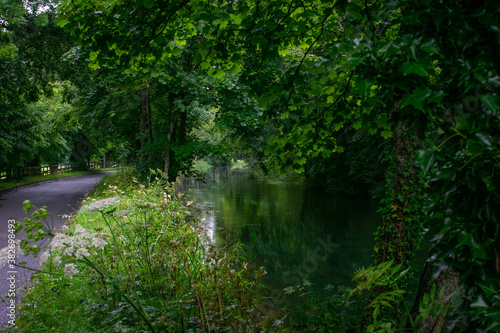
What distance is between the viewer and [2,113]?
18344mm

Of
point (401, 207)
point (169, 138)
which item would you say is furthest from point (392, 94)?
point (169, 138)

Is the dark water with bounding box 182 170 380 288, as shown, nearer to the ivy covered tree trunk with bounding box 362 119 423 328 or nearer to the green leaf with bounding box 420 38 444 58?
the ivy covered tree trunk with bounding box 362 119 423 328

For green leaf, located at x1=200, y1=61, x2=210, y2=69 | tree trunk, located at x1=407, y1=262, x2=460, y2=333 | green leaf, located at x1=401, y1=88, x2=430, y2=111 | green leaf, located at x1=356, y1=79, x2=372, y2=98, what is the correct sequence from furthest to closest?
green leaf, located at x1=200, y1=61, x2=210, y2=69, tree trunk, located at x1=407, y1=262, x2=460, y2=333, green leaf, located at x1=356, y1=79, x2=372, y2=98, green leaf, located at x1=401, y1=88, x2=430, y2=111

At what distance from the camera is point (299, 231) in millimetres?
12914

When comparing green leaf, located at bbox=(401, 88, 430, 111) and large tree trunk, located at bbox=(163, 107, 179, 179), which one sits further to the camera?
large tree trunk, located at bbox=(163, 107, 179, 179)

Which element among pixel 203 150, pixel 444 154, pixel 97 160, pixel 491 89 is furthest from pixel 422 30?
pixel 97 160

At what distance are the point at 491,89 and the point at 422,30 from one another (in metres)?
0.33

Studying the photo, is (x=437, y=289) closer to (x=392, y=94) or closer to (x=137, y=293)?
(x=392, y=94)

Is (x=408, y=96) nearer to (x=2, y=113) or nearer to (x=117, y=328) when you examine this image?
(x=117, y=328)

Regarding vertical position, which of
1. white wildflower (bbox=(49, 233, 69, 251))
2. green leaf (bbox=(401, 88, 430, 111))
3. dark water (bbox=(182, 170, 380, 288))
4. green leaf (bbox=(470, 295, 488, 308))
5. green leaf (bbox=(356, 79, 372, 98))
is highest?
green leaf (bbox=(356, 79, 372, 98))

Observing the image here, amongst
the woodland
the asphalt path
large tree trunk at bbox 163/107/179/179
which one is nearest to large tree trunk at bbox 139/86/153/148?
large tree trunk at bbox 163/107/179/179

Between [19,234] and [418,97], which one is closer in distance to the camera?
[418,97]

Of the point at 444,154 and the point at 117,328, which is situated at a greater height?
the point at 444,154

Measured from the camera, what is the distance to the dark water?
8.65m
